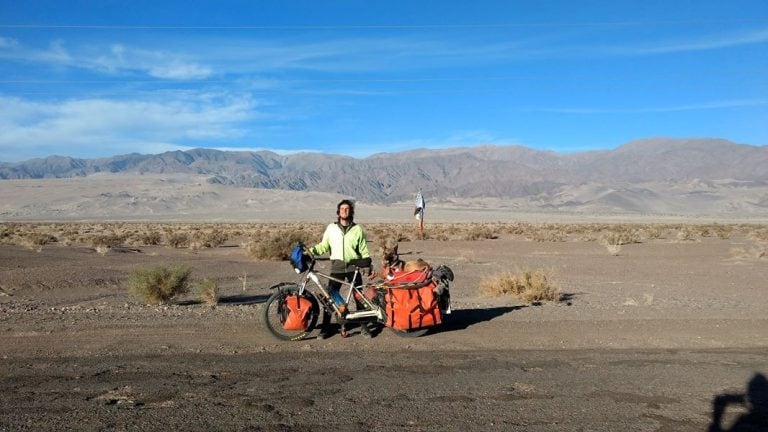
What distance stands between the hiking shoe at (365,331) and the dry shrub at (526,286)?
661cm

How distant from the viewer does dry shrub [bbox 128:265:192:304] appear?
1535cm

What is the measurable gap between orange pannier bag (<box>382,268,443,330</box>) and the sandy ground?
0.32 meters

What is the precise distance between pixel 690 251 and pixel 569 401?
31431 millimetres

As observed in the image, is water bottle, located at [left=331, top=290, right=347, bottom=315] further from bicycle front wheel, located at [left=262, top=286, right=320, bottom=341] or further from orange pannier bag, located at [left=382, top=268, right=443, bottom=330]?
orange pannier bag, located at [left=382, top=268, right=443, bottom=330]

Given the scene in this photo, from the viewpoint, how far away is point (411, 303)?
9.66 m

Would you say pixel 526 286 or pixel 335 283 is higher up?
pixel 335 283

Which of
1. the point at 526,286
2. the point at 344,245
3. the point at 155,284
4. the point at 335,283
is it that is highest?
the point at 344,245

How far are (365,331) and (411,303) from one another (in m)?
0.81

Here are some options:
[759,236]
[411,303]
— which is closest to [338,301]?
[411,303]

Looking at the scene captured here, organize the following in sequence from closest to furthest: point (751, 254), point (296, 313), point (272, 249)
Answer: point (296, 313), point (272, 249), point (751, 254)

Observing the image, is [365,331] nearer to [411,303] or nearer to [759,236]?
[411,303]

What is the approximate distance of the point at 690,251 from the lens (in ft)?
115

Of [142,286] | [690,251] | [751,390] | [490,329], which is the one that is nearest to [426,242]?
[690,251]

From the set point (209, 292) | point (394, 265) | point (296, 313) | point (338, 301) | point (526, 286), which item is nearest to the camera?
point (296, 313)
